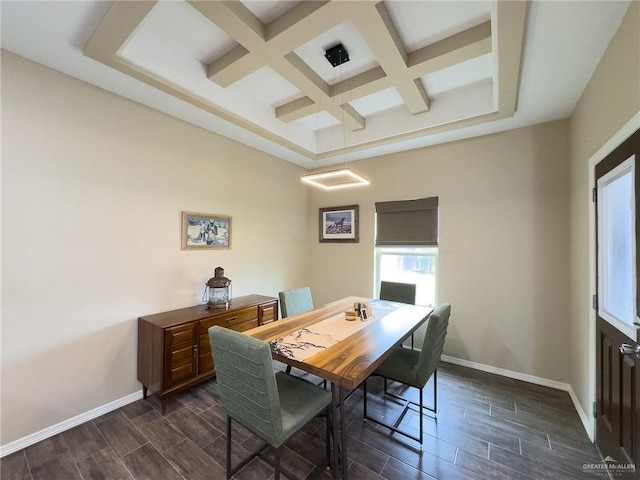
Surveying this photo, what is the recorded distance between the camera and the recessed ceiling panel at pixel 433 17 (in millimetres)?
1724

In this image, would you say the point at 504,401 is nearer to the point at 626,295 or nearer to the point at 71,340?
the point at 626,295

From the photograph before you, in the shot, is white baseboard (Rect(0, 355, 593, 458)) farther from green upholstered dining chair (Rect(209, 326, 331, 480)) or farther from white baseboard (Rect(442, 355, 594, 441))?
green upholstered dining chair (Rect(209, 326, 331, 480))

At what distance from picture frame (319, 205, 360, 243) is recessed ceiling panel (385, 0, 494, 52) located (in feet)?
7.45

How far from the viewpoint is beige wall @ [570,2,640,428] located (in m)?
1.42

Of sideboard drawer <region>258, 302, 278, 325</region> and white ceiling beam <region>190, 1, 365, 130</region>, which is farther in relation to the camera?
sideboard drawer <region>258, 302, 278, 325</region>

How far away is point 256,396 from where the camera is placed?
4.40 ft

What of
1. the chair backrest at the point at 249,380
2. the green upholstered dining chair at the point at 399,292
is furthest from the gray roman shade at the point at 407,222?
the chair backrest at the point at 249,380

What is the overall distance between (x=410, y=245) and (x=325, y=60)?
7.78ft

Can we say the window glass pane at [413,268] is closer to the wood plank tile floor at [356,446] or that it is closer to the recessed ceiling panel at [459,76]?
the wood plank tile floor at [356,446]

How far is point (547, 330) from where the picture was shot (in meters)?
2.71

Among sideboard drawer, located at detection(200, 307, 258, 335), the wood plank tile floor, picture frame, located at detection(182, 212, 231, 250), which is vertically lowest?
the wood plank tile floor

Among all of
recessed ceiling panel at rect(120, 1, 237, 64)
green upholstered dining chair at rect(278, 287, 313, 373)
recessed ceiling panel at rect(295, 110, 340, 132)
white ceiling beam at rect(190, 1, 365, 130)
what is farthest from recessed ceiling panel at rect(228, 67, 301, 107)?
green upholstered dining chair at rect(278, 287, 313, 373)

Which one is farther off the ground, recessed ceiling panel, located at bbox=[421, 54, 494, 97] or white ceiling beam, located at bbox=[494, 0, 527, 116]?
recessed ceiling panel, located at bbox=[421, 54, 494, 97]

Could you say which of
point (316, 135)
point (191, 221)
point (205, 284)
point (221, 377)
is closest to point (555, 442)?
point (221, 377)
